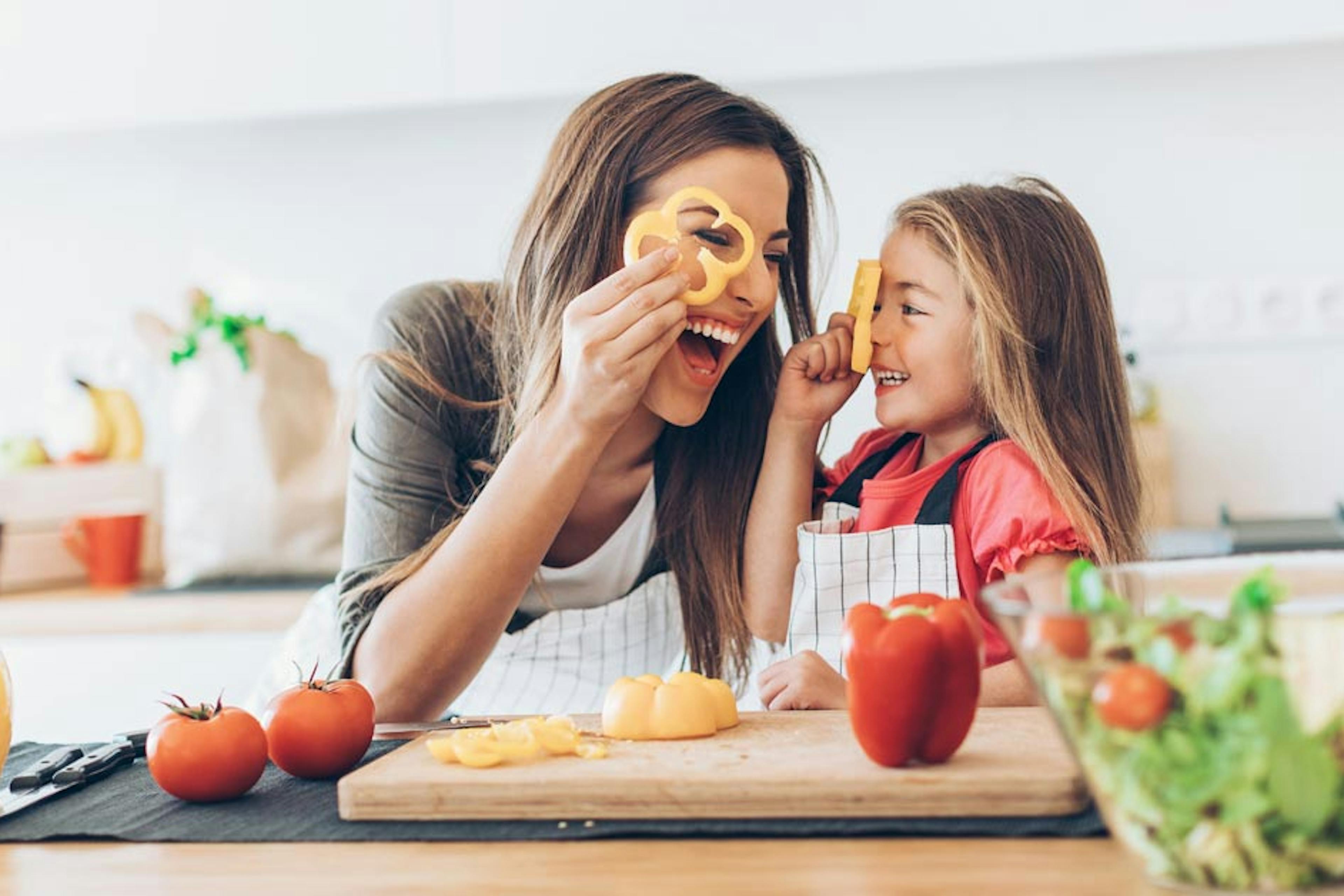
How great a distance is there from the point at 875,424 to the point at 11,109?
5.36ft

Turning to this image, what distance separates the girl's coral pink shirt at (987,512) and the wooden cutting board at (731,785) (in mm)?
378

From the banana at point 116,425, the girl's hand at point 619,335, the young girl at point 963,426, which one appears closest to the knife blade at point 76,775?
the girl's hand at point 619,335

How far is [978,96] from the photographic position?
8.57 ft

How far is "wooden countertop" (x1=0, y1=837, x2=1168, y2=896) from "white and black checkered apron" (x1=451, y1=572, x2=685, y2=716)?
783 mm

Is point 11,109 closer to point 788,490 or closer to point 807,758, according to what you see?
point 788,490

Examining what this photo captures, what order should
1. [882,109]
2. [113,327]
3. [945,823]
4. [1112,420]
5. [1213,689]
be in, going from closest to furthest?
[1213,689] < [945,823] < [1112,420] < [882,109] < [113,327]

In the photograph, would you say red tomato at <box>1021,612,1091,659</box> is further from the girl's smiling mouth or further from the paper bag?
the paper bag

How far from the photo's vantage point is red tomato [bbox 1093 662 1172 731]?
2.12 feet

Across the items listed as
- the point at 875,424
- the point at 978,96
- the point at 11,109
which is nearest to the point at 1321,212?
the point at 978,96

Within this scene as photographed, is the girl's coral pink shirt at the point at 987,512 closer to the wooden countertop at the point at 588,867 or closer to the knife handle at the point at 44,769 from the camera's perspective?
the wooden countertop at the point at 588,867

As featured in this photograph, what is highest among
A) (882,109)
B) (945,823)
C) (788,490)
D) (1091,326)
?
(882,109)

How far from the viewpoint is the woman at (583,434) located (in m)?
1.35

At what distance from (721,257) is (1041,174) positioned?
1334 millimetres

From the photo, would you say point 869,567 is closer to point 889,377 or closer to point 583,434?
point 889,377
